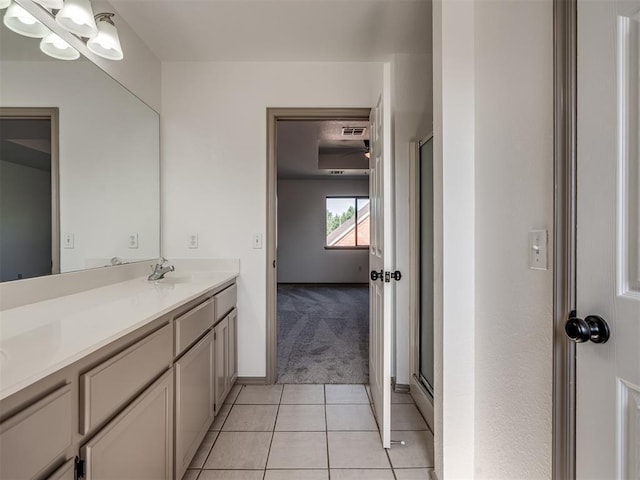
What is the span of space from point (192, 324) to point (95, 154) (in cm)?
108

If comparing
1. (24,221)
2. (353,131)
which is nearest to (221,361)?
(24,221)

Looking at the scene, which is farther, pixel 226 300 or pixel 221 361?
pixel 226 300

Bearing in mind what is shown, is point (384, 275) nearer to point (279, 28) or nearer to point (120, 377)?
point (120, 377)

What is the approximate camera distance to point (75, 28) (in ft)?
4.71

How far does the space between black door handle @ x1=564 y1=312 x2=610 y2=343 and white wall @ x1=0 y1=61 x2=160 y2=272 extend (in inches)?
76.3

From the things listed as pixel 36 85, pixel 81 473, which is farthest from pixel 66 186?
pixel 81 473

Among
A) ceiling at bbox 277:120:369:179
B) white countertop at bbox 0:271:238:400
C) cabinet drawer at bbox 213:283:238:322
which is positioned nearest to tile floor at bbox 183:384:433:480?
cabinet drawer at bbox 213:283:238:322

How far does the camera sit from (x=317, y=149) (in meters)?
4.85

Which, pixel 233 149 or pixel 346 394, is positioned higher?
pixel 233 149

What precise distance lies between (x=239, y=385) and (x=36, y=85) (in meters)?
2.13

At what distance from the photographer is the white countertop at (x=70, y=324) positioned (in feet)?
2.21

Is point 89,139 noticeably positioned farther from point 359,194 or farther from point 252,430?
point 359,194

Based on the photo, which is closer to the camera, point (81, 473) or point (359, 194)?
point (81, 473)

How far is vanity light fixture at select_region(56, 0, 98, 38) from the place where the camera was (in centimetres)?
138
